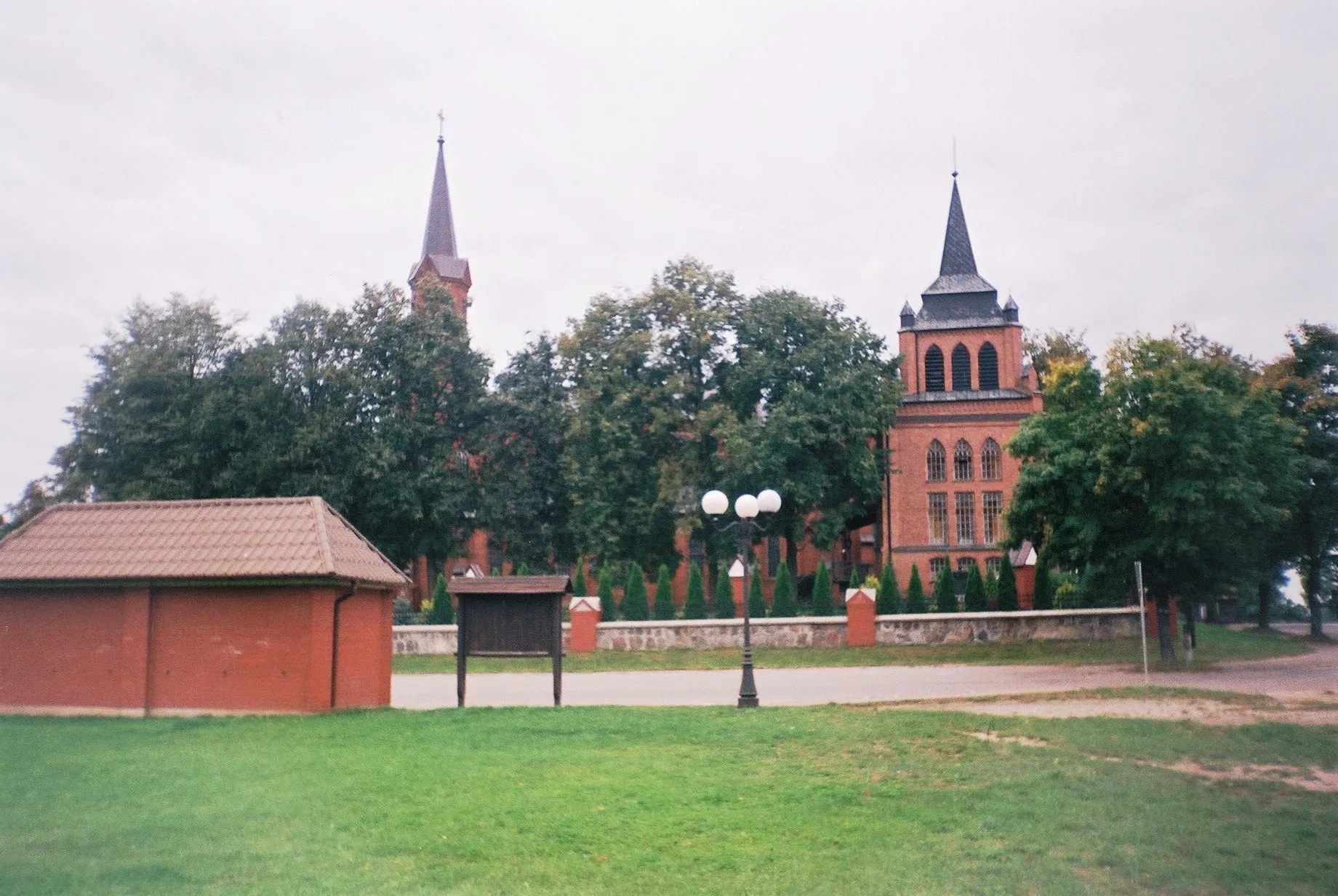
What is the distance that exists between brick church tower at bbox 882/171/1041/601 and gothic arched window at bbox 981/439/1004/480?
0.03 metres

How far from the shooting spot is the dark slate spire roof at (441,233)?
59031 millimetres

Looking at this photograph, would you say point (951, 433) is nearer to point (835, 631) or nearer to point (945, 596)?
point (945, 596)

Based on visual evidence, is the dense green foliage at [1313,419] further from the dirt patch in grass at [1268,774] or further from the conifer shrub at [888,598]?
the dirt patch in grass at [1268,774]

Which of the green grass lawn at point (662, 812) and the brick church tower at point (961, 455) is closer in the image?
the green grass lawn at point (662, 812)

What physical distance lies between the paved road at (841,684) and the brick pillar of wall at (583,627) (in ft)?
13.5

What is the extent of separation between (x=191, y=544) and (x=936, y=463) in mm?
40833

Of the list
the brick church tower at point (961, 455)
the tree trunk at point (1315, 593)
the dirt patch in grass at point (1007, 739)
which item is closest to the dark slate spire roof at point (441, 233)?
the brick church tower at point (961, 455)

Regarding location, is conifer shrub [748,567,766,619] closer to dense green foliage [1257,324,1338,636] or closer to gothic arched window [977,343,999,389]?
dense green foliage [1257,324,1338,636]

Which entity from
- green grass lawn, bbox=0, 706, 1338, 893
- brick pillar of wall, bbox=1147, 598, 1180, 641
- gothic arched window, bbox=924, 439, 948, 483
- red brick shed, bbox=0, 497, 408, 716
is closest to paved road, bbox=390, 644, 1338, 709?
red brick shed, bbox=0, 497, 408, 716

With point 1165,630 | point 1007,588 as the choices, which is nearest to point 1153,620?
point 1007,588

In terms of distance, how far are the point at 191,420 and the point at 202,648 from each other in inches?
1085

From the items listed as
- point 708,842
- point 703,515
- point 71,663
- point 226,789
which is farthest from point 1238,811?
point 703,515

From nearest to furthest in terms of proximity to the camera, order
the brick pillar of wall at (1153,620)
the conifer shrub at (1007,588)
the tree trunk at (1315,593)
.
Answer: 1. the brick pillar of wall at (1153,620)
2. the conifer shrub at (1007,588)
3. the tree trunk at (1315,593)

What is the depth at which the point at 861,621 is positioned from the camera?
Result: 32.2 m
